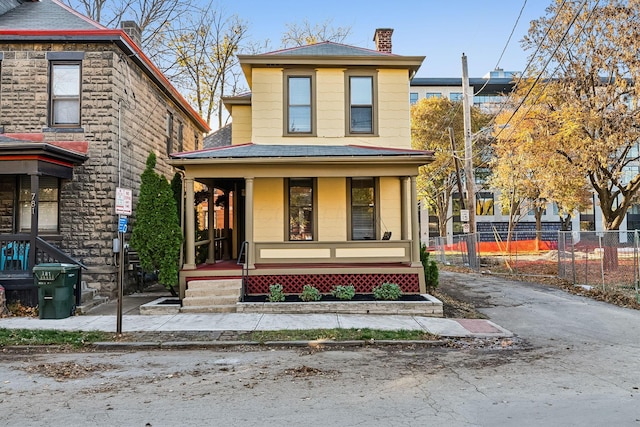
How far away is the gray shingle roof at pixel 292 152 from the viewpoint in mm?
11852

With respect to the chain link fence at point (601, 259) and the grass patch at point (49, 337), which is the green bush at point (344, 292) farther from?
the chain link fence at point (601, 259)

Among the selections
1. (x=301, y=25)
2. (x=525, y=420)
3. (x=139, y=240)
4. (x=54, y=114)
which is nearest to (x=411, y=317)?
(x=525, y=420)

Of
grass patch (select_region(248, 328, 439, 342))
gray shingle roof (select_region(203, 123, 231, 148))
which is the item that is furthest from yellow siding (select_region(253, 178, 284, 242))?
grass patch (select_region(248, 328, 439, 342))

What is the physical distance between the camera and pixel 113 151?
41.2 ft

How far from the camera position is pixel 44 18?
1332 cm

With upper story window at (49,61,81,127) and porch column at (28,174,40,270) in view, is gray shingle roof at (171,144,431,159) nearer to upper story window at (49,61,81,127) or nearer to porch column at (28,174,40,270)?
porch column at (28,174,40,270)

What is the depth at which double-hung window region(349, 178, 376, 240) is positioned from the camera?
13.7m

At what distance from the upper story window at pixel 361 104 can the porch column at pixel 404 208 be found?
2.17m

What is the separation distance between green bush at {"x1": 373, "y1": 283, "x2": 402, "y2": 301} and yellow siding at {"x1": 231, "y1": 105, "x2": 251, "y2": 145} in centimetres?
727

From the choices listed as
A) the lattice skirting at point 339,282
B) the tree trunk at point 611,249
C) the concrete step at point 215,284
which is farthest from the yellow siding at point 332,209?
the tree trunk at point 611,249

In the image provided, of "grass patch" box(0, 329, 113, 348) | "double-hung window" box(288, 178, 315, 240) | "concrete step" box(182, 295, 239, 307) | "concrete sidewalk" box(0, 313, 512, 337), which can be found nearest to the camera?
"grass patch" box(0, 329, 113, 348)

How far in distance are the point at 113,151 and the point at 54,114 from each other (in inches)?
74.7

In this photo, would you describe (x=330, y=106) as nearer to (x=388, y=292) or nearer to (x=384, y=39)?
(x=384, y=39)

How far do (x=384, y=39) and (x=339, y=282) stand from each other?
9267 mm
